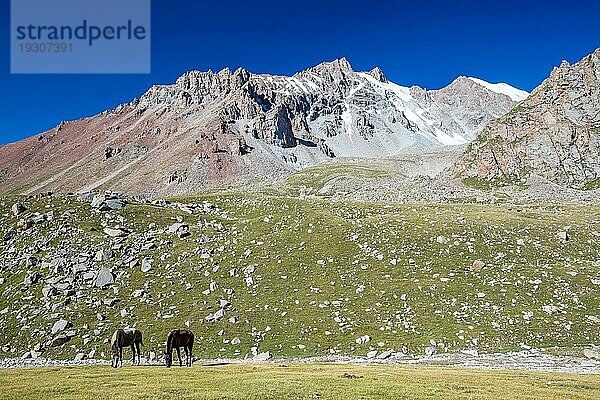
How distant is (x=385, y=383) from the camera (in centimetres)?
2386

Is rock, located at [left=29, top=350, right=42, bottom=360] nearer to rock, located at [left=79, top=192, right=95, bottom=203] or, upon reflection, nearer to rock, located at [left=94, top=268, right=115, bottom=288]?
rock, located at [left=94, top=268, right=115, bottom=288]

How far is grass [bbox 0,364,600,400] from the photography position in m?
21.1

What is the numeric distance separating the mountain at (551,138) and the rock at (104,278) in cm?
13736

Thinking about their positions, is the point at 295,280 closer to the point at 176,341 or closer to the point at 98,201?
the point at 176,341

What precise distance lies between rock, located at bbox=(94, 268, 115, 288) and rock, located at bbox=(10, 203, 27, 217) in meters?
22.3

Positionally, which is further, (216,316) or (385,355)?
(216,316)

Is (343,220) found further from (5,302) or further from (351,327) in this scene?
(5,302)

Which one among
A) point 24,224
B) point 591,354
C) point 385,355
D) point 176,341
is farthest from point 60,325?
point 591,354

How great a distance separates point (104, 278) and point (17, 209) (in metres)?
24.4

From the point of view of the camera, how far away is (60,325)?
4281 centimetres

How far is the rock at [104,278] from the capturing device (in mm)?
49647

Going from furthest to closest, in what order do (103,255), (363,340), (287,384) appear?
(103,255) → (363,340) → (287,384)

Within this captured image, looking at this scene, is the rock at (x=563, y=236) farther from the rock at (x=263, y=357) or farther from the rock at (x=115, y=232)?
the rock at (x=115, y=232)

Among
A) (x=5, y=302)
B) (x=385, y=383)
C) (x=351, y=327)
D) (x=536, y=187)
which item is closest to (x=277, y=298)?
A: (x=351, y=327)
